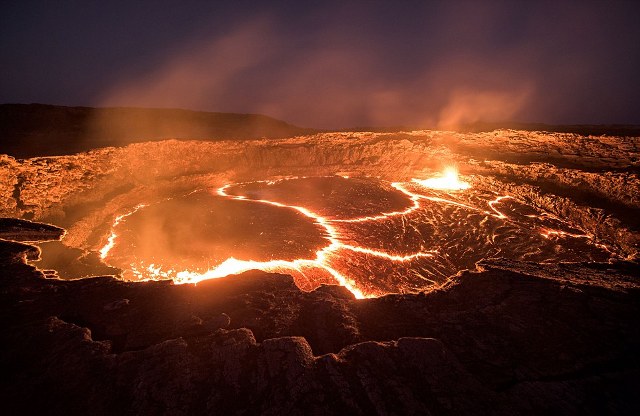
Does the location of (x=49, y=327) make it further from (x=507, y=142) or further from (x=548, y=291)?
(x=507, y=142)

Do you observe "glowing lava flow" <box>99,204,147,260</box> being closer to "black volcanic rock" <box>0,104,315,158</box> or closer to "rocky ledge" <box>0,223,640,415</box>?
"black volcanic rock" <box>0,104,315,158</box>

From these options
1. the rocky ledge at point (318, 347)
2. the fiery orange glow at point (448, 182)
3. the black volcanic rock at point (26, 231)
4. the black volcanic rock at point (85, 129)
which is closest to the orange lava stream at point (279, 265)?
the black volcanic rock at point (26, 231)

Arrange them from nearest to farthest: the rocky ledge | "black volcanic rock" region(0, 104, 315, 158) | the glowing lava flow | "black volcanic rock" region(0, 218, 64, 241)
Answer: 1. the rocky ledge
2. "black volcanic rock" region(0, 218, 64, 241)
3. the glowing lava flow
4. "black volcanic rock" region(0, 104, 315, 158)

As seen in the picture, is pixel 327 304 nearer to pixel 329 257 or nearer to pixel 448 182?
pixel 329 257

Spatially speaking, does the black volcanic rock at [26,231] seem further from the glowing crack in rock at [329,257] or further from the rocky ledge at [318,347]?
the rocky ledge at [318,347]

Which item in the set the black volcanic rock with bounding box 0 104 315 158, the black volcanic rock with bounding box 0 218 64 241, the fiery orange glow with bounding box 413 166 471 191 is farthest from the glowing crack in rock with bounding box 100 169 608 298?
the black volcanic rock with bounding box 0 104 315 158

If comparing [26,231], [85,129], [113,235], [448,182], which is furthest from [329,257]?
[85,129]

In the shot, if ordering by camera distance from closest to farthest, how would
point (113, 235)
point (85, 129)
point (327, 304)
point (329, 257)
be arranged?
point (327, 304), point (329, 257), point (113, 235), point (85, 129)

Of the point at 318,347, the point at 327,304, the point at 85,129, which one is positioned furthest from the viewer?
the point at 85,129
